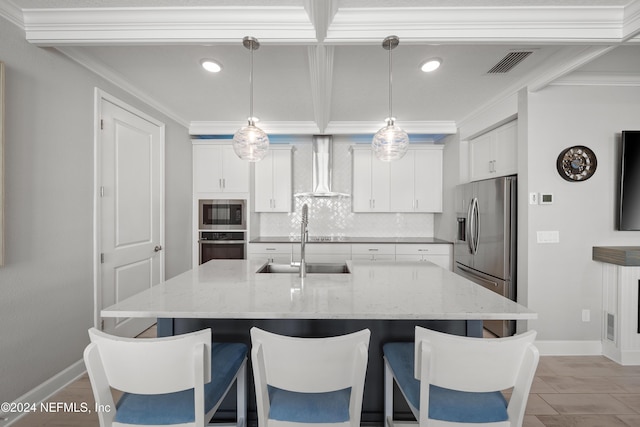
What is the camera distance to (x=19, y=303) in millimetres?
1834

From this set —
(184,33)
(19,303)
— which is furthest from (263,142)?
(19,303)

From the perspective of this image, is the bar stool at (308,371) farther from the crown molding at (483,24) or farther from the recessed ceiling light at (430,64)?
the recessed ceiling light at (430,64)

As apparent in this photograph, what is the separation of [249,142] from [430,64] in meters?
1.64

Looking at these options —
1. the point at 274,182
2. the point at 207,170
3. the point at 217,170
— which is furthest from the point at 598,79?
the point at 207,170

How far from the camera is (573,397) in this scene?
2.08m

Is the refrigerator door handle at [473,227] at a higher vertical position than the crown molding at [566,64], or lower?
lower

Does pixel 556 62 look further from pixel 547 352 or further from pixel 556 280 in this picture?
pixel 547 352

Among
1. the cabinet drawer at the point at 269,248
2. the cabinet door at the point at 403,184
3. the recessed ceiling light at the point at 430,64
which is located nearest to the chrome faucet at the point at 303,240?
the recessed ceiling light at the point at 430,64

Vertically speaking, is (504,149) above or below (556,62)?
below

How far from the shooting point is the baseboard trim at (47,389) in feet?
5.77

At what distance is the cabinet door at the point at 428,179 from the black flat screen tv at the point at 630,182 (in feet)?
6.77

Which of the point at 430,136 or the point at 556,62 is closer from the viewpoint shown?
the point at 556,62

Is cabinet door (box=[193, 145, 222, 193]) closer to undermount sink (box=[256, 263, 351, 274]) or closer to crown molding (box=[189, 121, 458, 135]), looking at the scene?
crown molding (box=[189, 121, 458, 135])

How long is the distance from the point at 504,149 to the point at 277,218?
329 centimetres
